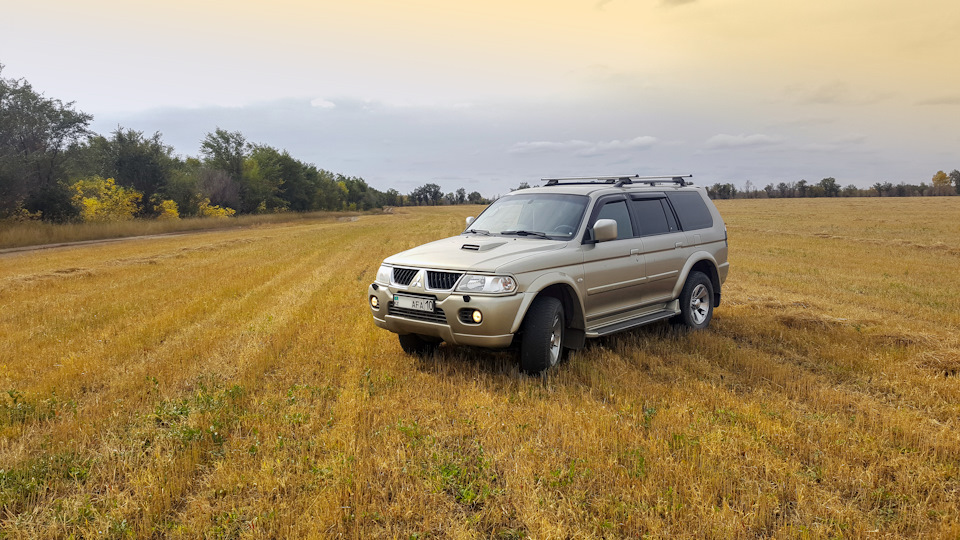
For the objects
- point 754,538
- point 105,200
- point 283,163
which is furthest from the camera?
point 283,163

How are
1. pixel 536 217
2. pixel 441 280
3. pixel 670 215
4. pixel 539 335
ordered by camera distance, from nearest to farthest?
pixel 539 335 → pixel 441 280 → pixel 536 217 → pixel 670 215

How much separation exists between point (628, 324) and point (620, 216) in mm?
1347

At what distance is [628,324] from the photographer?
673cm

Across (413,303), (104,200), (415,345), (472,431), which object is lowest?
(472,431)

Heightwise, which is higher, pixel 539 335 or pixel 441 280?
pixel 441 280

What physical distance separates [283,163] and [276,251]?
63045 mm

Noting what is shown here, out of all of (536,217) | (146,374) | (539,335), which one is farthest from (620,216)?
(146,374)

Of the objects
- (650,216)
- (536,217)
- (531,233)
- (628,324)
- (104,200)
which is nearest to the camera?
(531,233)

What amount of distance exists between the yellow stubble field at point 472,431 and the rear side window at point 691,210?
4.93ft

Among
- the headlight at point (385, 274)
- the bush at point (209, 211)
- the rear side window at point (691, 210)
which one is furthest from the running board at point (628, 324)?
the bush at point (209, 211)

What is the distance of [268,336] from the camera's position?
7.80 m

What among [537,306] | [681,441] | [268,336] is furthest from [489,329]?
[268,336]

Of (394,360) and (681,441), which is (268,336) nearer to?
(394,360)

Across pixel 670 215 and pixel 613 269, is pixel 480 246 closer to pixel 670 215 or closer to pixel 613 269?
pixel 613 269
